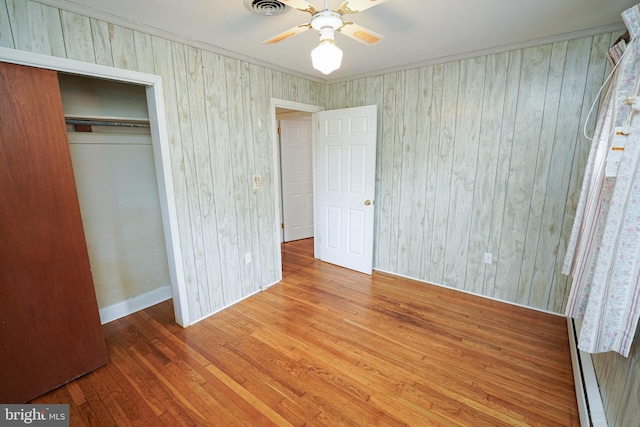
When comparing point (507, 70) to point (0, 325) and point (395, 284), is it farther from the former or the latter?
point (0, 325)

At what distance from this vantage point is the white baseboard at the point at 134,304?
8.53 ft

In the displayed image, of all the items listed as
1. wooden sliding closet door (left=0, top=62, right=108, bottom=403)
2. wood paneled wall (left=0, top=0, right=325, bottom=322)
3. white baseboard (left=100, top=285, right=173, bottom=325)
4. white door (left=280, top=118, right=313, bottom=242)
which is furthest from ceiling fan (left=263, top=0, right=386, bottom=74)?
white door (left=280, top=118, right=313, bottom=242)

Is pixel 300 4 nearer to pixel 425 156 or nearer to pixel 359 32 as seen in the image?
pixel 359 32

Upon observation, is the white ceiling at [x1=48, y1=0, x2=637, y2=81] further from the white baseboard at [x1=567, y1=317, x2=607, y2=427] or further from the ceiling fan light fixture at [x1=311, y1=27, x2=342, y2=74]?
the white baseboard at [x1=567, y1=317, x2=607, y2=427]

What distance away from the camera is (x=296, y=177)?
195 inches

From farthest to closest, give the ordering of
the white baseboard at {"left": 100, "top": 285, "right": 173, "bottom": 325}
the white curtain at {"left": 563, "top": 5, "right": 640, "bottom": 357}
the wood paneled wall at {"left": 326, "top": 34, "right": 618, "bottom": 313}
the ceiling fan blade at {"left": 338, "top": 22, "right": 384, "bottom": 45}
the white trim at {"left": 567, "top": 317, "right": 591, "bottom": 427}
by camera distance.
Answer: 1. the white baseboard at {"left": 100, "top": 285, "right": 173, "bottom": 325}
2. the wood paneled wall at {"left": 326, "top": 34, "right": 618, "bottom": 313}
3. the white trim at {"left": 567, "top": 317, "right": 591, "bottom": 427}
4. the ceiling fan blade at {"left": 338, "top": 22, "right": 384, "bottom": 45}
5. the white curtain at {"left": 563, "top": 5, "right": 640, "bottom": 357}

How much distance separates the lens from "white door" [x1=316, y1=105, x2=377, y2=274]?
132 inches

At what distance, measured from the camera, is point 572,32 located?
7.28 feet

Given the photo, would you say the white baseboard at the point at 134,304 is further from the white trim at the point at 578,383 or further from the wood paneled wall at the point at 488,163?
the white trim at the point at 578,383

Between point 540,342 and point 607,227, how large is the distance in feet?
4.96

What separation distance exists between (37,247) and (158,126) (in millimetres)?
1094

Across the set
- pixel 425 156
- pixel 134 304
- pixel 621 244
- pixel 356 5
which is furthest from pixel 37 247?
pixel 425 156

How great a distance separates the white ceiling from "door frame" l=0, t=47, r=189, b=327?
1.05 feet

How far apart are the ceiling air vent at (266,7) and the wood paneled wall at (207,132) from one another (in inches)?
33.2
